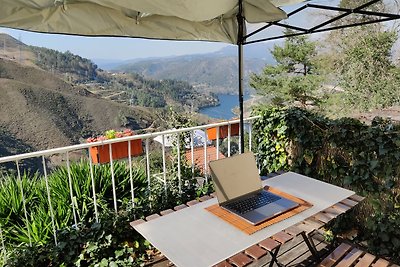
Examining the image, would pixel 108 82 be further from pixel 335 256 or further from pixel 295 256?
pixel 335 256

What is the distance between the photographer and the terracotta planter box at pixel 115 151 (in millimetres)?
2902

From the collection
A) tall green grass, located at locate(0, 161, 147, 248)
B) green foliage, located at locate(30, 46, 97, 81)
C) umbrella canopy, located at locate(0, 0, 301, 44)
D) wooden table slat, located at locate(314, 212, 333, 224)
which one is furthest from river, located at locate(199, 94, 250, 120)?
green foliage, located at locate(30, 46, 97, 81)

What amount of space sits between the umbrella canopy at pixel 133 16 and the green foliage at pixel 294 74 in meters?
13.1

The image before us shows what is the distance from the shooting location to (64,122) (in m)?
10.7

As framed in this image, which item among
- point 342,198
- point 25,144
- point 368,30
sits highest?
point 368,30

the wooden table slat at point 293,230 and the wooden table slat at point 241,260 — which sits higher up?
the wooden table slat at point 293,230

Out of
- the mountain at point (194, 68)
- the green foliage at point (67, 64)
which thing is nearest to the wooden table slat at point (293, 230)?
the mountain at point (194, 68)

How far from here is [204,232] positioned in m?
1.65

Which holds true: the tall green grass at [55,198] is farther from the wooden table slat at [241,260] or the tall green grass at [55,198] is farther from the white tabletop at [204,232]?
the wooden table slat at [241,260]

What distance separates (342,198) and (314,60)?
574 inches

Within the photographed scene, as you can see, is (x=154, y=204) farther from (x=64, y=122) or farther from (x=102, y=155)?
(x=64, y=122)

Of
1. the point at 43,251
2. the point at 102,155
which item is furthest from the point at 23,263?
the point at 102,155

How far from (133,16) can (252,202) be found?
5.61 feet

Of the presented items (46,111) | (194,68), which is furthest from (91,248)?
(194,68)
